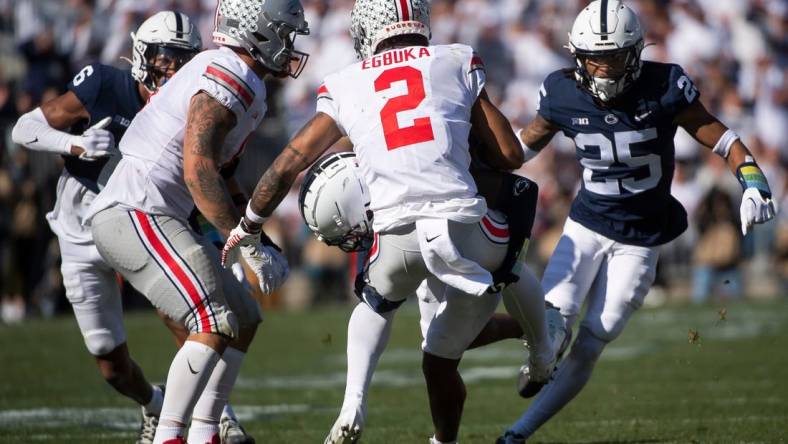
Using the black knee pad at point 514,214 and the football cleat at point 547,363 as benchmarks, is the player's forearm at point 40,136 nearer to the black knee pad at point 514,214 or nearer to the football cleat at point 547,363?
the black knee pad at point 514,214

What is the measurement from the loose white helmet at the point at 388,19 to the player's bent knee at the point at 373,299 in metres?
0.94

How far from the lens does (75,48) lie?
47.2ft

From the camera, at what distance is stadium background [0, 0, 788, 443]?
287 inches

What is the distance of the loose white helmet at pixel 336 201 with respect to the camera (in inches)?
186

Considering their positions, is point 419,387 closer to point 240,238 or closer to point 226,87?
point 240,238

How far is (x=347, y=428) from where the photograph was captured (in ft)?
15.3

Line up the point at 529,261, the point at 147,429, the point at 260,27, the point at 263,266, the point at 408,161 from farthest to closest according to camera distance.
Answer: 1. the point at 529,261
2. the point at 147,429
3. the point at 260,27
4. the point at 263,266
5. the point at 408,161

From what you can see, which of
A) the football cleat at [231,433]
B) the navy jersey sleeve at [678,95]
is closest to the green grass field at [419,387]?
the football cleat at [231,433]

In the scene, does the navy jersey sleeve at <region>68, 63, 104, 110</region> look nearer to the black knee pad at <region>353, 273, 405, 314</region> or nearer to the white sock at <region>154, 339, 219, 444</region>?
the white sock at <region>154, 339, 219, 444</region>

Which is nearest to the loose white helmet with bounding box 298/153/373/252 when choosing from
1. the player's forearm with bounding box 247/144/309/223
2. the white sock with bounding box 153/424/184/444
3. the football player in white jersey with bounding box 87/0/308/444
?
the player's forearm with bounding box 247/144/309/223

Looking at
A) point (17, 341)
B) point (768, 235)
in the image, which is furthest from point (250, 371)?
point (768, 235)

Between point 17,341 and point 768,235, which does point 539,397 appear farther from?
point 768,235

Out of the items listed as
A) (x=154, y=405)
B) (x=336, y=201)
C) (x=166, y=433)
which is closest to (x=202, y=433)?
(x=166, y=433)

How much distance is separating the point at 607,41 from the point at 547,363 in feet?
4.94
